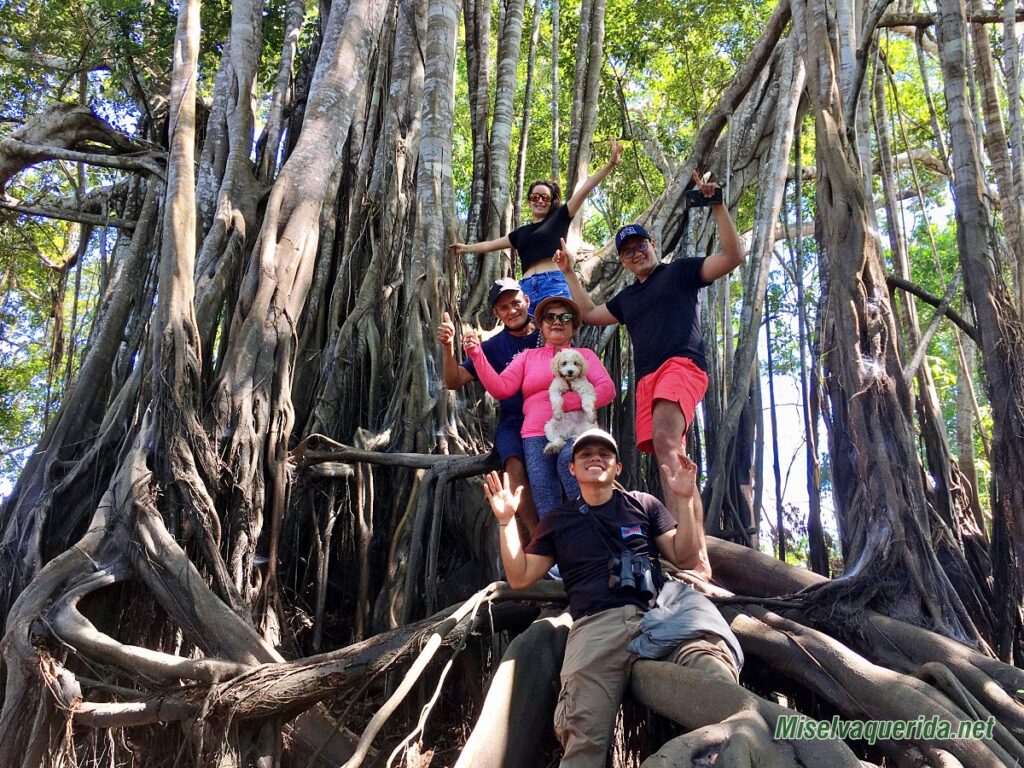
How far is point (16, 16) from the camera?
669cm

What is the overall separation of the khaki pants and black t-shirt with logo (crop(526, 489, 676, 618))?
0.27 feet

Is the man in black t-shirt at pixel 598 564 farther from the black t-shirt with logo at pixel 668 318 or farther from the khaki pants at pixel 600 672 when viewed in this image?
the black t-shirt with logo at pixel 668 318

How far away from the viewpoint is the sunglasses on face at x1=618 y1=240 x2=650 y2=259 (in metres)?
3.32

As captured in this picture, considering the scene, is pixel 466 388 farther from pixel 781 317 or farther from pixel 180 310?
pixel 781 317

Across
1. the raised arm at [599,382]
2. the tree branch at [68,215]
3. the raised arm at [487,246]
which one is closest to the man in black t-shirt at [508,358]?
the raised arm at [599,382]

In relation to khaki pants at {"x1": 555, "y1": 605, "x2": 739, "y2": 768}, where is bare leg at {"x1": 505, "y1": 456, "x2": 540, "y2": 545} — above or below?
above

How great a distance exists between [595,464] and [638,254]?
1.10 metres

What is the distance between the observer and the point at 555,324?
3377 mm

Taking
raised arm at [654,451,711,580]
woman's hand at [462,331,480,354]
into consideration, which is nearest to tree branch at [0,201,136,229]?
woman's hand at [462,331,480,354]

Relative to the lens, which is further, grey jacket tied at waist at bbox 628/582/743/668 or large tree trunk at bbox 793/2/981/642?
large tree trunk at bbox 793/2/981/642

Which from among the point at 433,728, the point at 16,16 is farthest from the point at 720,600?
the point at 16,16

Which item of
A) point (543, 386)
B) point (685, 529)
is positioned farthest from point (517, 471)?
point (685, 529)

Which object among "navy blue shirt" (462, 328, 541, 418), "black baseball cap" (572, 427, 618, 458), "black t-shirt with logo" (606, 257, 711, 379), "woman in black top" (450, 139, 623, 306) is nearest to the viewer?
"black baseball cap" (572, 427, 618, 458)

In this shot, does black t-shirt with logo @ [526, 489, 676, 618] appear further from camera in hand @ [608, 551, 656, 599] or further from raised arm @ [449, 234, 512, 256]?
raised arm @ [449, 234, 512, 256]
